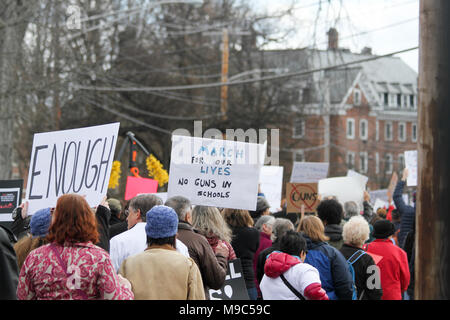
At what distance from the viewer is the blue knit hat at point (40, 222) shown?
4895mm

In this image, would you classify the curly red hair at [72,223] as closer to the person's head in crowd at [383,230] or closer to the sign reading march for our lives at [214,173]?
the sign reading march for our lives at [214,173]

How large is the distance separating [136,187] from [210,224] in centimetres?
405

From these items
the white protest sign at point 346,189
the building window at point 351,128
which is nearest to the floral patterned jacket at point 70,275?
the white protest sign at point 346,189

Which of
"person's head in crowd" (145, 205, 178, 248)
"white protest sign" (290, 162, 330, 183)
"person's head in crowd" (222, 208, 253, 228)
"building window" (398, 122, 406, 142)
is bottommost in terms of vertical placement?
"person's head in crowd" (222, 208, 253, 228)

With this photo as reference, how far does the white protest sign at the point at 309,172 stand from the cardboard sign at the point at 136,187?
4.26 metres

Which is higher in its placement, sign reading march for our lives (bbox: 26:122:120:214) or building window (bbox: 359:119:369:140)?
building window (bbox: 359:119:369:140)

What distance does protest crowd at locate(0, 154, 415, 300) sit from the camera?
13.7 ft

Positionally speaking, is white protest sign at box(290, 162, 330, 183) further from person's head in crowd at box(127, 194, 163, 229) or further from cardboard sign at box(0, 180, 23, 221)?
person's head in crowd at box(127, 194, 163, 229)

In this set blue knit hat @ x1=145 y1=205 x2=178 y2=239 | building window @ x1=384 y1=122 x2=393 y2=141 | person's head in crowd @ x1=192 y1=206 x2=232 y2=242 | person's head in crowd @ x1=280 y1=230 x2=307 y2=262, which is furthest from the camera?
building window @ x1=384 y1=122 x2=393 y2=141

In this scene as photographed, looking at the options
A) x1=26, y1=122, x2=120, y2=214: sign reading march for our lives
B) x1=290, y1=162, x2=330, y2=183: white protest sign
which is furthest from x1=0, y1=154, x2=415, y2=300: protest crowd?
x1=290, y1=162, x2=330, y2=183: white protest sign

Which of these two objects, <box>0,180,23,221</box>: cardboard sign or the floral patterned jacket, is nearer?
the floral patterned jacket

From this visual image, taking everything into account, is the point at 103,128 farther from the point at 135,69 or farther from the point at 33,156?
the point at 135,69

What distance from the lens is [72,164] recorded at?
649 centimetres
